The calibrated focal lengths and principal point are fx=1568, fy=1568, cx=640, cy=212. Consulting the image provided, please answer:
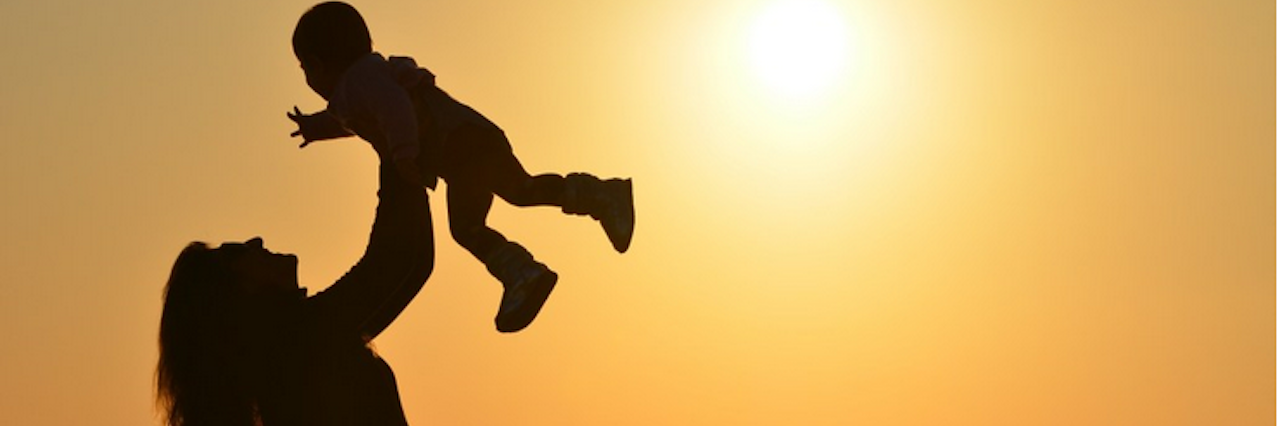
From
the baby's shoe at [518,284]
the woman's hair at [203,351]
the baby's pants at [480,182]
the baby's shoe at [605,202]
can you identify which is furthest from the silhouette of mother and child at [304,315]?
the baby's shoe at [605,202]

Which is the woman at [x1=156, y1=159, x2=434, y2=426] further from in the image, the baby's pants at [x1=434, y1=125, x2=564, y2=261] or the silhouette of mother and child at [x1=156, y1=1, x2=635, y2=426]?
the baby's pants at [x1=434, y1=125, x2=564, y2=261]

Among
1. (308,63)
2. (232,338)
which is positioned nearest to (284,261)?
(232,338)

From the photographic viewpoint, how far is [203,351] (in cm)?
717

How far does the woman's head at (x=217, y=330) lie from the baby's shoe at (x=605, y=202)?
6.55 feet

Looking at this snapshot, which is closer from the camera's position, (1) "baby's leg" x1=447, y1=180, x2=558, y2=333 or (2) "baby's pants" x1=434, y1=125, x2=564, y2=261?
(1) "baby's leg" x1=447, y1=180, x2=558, y2=333

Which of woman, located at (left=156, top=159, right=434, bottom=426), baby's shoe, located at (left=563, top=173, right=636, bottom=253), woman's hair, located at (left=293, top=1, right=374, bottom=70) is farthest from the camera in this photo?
baby's shoe, located at (left=563, top=173, right=636, bottom=253)

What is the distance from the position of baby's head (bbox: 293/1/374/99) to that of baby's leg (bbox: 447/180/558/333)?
93 cm

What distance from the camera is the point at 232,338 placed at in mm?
7168

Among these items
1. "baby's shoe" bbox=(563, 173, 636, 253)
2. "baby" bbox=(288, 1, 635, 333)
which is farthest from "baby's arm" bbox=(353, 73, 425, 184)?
"baby's shoe" bbox=(563, 173, 636, 253)

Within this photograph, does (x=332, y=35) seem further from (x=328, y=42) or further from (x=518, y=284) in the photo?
(x=518, y=284)

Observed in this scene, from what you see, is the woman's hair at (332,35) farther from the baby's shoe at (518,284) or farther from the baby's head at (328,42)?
the baby's shoe at (518,284)

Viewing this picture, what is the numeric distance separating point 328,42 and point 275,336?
1.47 meters

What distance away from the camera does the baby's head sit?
7457mm

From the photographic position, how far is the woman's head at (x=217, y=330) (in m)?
7.16
